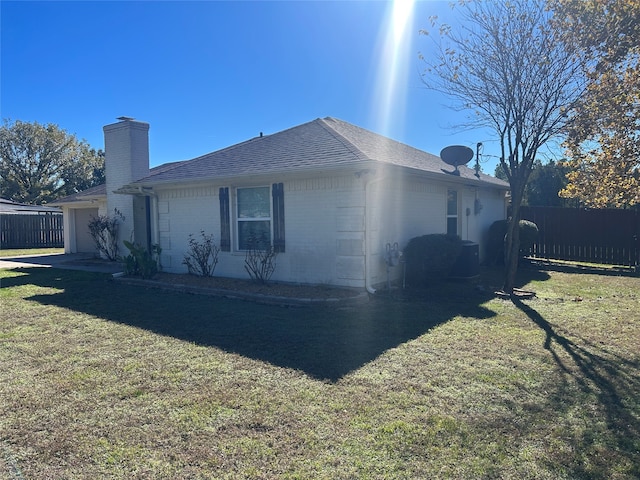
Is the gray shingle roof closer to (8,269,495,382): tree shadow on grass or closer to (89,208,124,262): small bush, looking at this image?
(8,269,495,382): tree shadow on grass

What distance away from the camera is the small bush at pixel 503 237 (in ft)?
44.0

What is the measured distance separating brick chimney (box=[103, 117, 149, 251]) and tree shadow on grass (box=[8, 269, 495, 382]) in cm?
539

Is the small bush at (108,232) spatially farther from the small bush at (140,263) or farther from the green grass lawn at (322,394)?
the green grass lawn at (322,394)

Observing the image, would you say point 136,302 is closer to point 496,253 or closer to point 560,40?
point 560,40

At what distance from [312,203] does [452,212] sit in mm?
4967

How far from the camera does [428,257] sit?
29.9ft

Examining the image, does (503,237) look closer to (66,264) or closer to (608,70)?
(608,70)

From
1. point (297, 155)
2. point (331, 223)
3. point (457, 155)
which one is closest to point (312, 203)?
point (331, 223)

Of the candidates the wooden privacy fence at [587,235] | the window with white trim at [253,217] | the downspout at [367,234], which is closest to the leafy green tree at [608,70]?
the downspout at [367,234]

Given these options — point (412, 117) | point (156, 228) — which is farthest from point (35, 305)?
point (412, 117)

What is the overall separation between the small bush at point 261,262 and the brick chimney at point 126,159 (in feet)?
21.0

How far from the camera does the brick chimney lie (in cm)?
1405

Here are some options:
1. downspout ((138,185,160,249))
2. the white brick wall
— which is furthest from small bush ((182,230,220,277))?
downspout ((138,185,160,249))

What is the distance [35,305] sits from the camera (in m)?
7.88
